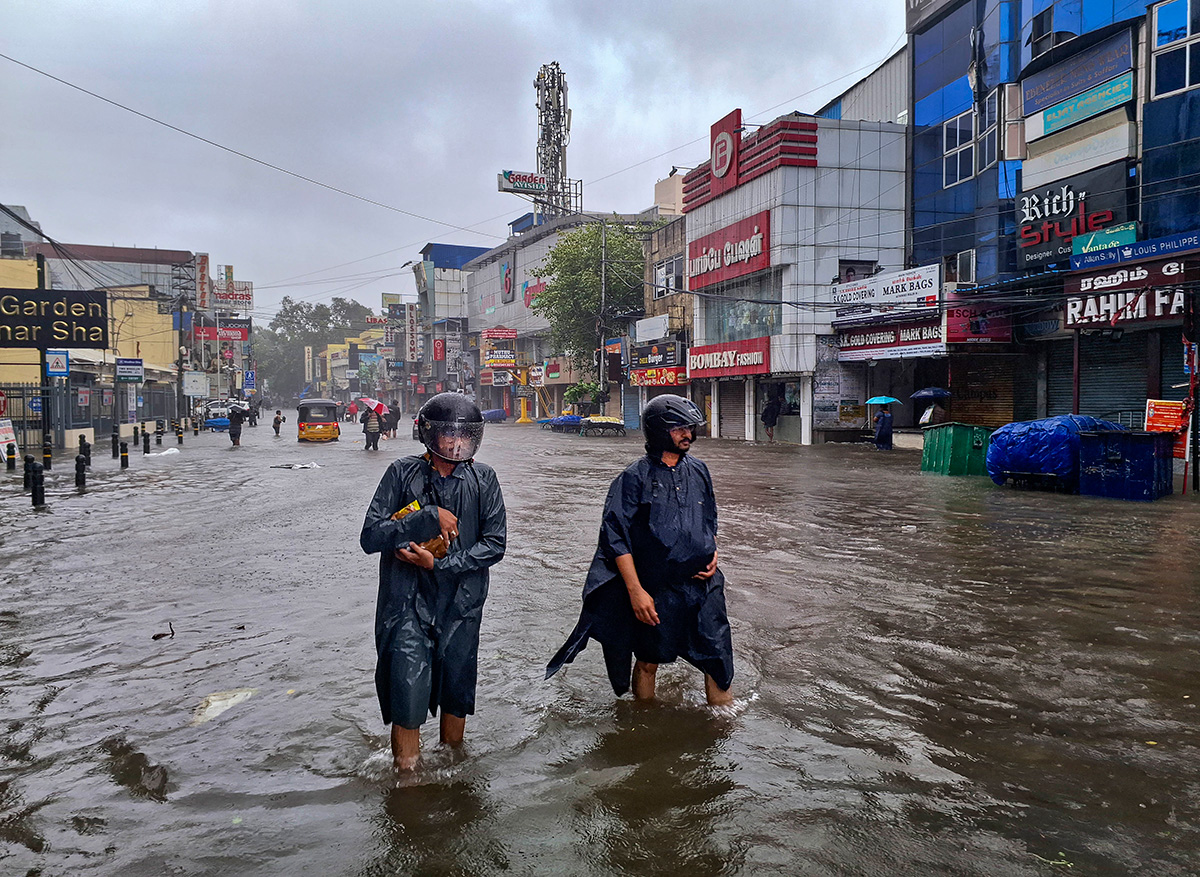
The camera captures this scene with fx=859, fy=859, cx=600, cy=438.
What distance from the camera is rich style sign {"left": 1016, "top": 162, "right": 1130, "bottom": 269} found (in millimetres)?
19391

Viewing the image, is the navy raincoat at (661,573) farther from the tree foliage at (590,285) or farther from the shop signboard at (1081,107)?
the tree foliage at (590,285)

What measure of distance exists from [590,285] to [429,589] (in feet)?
142

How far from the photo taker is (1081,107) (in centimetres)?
2036

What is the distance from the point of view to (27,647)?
19.4ft

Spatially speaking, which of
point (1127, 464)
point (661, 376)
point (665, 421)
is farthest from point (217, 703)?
point (661, 376)

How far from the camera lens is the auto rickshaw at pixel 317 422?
35.7 metres

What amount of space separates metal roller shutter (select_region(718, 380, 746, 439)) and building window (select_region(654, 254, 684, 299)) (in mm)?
5582

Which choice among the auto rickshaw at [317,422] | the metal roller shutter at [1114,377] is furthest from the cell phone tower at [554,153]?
the metal roller shutter at [1114,377]

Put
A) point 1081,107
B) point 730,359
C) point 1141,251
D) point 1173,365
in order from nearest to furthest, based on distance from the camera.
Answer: point 1141,251 < point 1173,365 < point 1081,107 < point 730,359

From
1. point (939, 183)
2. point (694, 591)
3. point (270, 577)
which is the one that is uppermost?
point (939, 183)

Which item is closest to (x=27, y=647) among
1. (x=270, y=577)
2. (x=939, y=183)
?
(x=270, y=577)

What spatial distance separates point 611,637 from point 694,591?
49 cm

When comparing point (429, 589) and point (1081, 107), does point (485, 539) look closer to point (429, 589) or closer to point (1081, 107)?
point (429, 589)

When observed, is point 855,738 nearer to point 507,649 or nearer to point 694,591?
point 694,591
